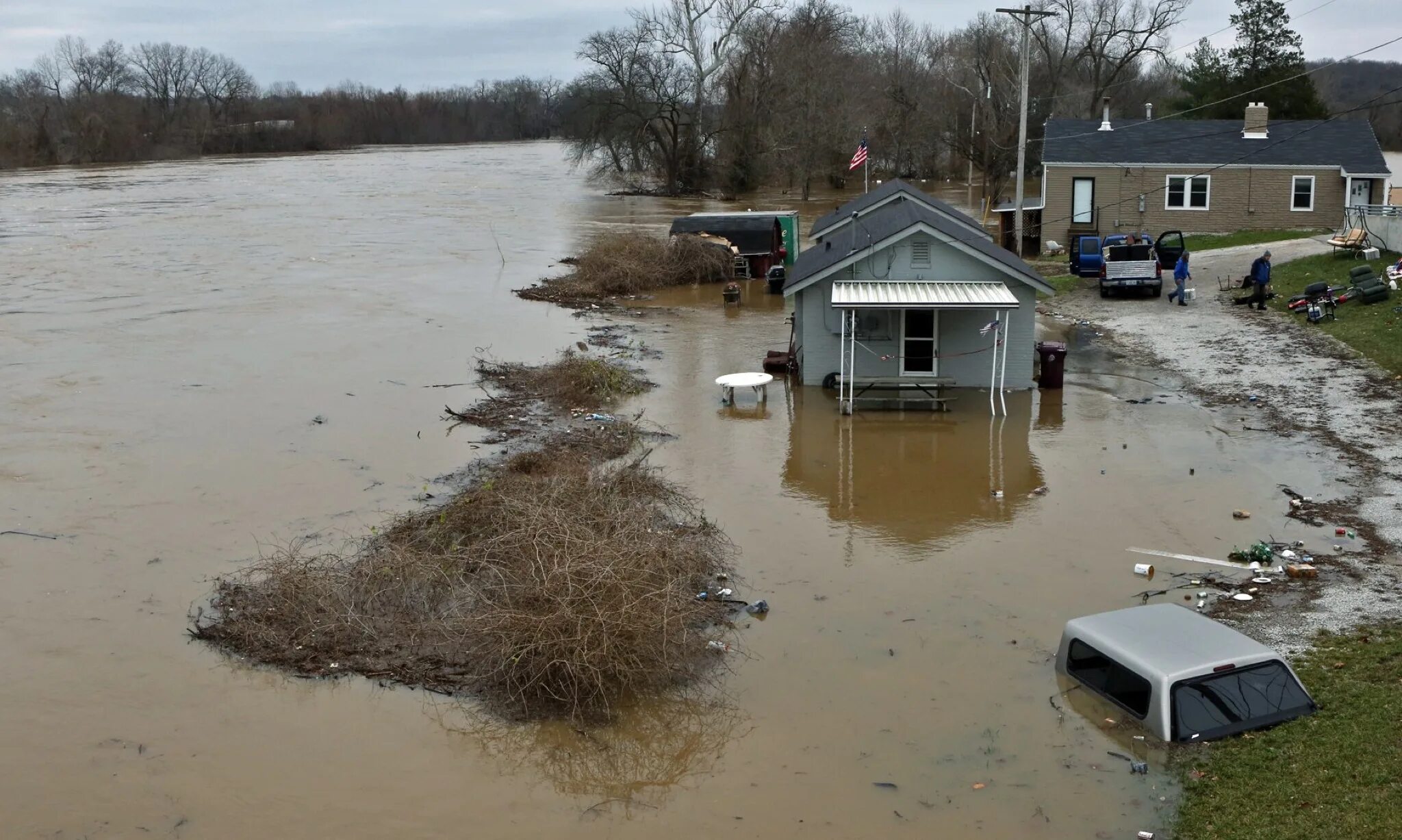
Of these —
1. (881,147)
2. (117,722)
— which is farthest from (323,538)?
(881,147)

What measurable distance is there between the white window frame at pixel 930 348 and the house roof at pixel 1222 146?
20.9 meters

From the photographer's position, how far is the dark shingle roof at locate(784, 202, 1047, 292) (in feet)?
75.8

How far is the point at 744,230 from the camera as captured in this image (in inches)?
1683

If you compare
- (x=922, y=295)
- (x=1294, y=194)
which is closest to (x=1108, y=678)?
(x=922, y=295)

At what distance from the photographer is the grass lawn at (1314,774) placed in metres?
8.90

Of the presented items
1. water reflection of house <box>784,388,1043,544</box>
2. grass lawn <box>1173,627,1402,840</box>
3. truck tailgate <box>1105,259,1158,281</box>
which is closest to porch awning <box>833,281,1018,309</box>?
water reflection of house <box>784,388,1043,544</box>

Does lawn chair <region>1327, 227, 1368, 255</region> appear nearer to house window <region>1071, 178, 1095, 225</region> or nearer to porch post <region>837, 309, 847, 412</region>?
house window <region>1071, 178, 1095, 225</region>

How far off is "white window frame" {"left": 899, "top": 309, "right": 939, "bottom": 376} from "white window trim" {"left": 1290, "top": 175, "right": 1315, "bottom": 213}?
2374 centimetres

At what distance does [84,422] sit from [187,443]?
311 centimetres

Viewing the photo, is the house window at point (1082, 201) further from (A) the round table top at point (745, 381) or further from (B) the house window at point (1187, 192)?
(A) the round table top at point (745, 381)

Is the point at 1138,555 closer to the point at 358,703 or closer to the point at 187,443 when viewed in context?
the point at 358,703

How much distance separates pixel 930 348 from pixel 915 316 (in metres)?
0.72

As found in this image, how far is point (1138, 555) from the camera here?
15375 millimetres

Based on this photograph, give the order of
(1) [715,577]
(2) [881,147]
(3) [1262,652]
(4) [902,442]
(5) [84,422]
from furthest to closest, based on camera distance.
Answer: (2) [881,147] < (5) [84,422] < (4) [902,442] < (1) [715,577] < (3) [1262,652]
